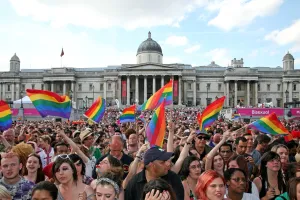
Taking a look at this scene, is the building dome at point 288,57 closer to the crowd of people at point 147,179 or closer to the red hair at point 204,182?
the crowd of people at point 147,179

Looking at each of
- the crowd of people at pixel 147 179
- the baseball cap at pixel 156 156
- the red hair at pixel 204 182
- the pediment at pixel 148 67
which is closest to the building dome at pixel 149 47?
the pediment at pixel 148 67

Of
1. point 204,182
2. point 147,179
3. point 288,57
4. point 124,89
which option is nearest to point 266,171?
point 204,182

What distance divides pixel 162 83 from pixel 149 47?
49.5 feet

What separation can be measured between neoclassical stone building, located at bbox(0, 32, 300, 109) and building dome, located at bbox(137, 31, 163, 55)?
34.4 ft

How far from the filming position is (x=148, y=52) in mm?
89562

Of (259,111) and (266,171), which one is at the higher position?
→ (259,111)

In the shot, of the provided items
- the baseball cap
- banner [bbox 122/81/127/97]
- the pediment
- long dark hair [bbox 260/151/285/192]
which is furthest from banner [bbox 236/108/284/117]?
banner [bbox 122/81/127/97]

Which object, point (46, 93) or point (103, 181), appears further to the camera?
point (46, 93)

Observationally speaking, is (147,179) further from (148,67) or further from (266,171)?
(148,67)

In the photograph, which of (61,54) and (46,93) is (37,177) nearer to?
(46,93)

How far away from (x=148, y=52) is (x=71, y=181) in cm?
8515

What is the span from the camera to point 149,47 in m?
89.9

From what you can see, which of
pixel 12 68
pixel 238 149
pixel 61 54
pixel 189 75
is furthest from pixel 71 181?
pixel 12 68

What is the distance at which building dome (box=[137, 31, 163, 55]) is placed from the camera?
→ 89881 millimetres
